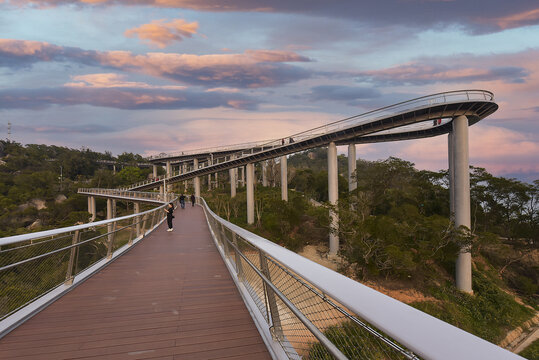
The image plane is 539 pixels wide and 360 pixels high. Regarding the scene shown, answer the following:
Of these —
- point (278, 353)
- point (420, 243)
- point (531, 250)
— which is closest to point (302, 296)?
point (278, 353)

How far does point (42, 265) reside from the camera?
14.9ft

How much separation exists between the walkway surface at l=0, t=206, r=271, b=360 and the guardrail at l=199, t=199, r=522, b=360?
0.45 m

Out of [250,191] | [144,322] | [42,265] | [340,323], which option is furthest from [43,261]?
[250,191]

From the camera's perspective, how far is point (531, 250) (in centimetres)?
2662

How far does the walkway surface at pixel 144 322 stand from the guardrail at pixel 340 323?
0.45 metres

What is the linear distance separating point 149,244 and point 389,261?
16272 mm

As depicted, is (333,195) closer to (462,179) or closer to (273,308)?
(462,179)

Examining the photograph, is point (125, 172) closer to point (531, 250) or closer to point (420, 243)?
point (420, 243)

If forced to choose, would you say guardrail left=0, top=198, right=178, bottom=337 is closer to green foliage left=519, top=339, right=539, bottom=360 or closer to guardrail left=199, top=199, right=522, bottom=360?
guardrail left=199, top=199, right=522, bottom=360

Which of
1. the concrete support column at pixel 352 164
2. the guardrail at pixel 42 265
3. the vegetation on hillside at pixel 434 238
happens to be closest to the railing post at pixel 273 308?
the guardrail at pixel 42 265

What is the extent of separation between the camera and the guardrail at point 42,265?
12.8 feet

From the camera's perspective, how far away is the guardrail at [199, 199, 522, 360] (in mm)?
953

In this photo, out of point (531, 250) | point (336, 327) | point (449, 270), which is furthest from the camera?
point (531, 250)

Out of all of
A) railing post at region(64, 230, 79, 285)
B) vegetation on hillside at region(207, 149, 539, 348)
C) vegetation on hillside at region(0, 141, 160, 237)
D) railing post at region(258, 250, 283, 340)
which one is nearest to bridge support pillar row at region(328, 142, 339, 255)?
vegetation on hillside at region(207, 149, 539, 348)
